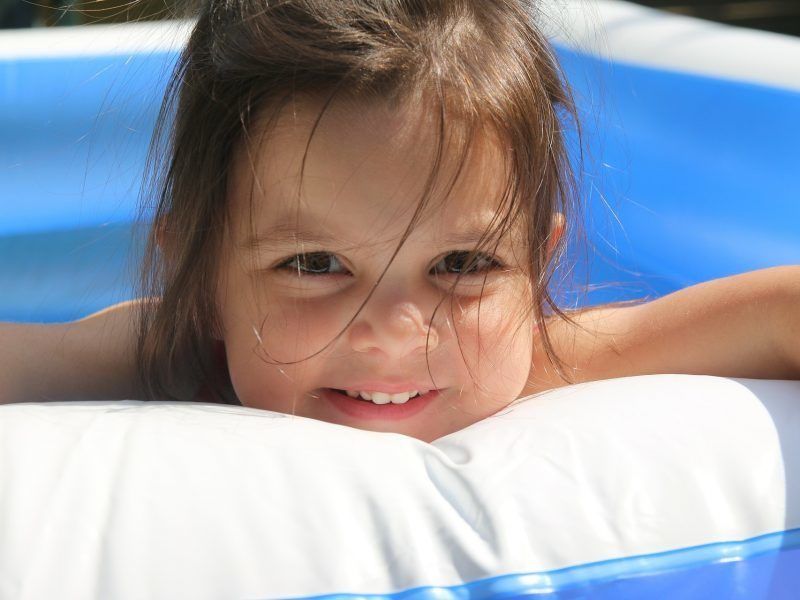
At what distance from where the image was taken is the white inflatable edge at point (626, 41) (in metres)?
2.36

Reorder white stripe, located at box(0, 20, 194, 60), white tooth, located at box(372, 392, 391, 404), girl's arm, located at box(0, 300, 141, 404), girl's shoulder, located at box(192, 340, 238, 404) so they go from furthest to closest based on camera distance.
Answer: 1. white stripe, located at box(0, 20, 194, 60)
2. girl's shoulder, located at box(192, 340, 238, 404)
3. girl's arm, located at box(0, 300, 141, 404)
4. white tooth, located at box(372, 392, 391, 404)

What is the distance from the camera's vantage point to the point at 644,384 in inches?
45.6

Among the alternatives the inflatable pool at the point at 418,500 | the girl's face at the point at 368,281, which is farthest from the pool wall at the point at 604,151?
the inflatable pool at the point at 418,500

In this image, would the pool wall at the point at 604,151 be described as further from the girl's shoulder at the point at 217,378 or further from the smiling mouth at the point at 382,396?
the smiling mouth at the point at 382,396

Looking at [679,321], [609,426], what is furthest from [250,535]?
[679,321]

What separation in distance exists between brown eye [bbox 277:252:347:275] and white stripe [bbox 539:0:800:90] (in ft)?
3.41

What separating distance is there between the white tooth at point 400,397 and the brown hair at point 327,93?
0.21m

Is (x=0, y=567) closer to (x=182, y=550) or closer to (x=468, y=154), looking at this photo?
(x=182, y=550)

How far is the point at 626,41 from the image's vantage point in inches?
105

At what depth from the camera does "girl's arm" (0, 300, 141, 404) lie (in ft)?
4.82

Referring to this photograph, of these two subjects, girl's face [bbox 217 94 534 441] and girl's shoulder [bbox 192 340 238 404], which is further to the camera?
girl's shoulder [bbox 192 340 238 404]

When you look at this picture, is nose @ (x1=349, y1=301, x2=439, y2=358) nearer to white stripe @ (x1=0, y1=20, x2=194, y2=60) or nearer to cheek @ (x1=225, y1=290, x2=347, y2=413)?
cheek @ (x1=225, y1=290, x2=347, y2=413)

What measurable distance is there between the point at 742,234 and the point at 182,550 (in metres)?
1.64

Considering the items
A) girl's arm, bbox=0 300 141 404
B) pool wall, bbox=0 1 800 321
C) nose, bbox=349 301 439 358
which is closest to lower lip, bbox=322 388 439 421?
nose, bbox=349 301 439 358
